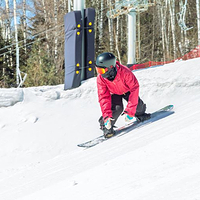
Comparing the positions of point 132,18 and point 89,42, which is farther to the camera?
point 132,18

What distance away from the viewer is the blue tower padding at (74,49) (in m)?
5.97

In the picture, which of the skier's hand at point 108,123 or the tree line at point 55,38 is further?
the tree line at point 55,38

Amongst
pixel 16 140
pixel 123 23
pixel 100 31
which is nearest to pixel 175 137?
pixel 16 140

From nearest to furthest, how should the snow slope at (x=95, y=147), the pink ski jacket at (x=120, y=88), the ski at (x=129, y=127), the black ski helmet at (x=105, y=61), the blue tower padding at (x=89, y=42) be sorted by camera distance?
the snow slope at (x=95, y=147) → the black ski helmet at (x=105, y=61) → the pink ski jacket at (x=120, y=88) → the ski at (x=129, y=127) → the blue tower padding at (x=89, y=42)

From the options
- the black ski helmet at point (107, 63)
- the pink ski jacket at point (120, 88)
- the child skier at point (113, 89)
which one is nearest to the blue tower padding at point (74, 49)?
the child skier at point (113, 89)

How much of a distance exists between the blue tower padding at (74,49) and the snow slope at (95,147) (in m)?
0.22

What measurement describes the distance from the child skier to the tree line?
5.20 metres

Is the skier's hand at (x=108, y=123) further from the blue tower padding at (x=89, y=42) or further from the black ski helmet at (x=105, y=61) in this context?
the blue tower padding at (x=89, y=42)

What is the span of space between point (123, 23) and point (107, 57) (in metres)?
21.0

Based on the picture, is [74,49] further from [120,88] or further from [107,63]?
[107,63]

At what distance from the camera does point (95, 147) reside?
3.67 m

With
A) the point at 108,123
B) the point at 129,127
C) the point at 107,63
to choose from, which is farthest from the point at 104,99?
the point at 129,127

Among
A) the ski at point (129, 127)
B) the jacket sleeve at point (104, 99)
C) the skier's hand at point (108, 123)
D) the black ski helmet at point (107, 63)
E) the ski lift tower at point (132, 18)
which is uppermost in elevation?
the ski lift tower at point (132, 18)

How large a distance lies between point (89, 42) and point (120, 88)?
266 centimetres
